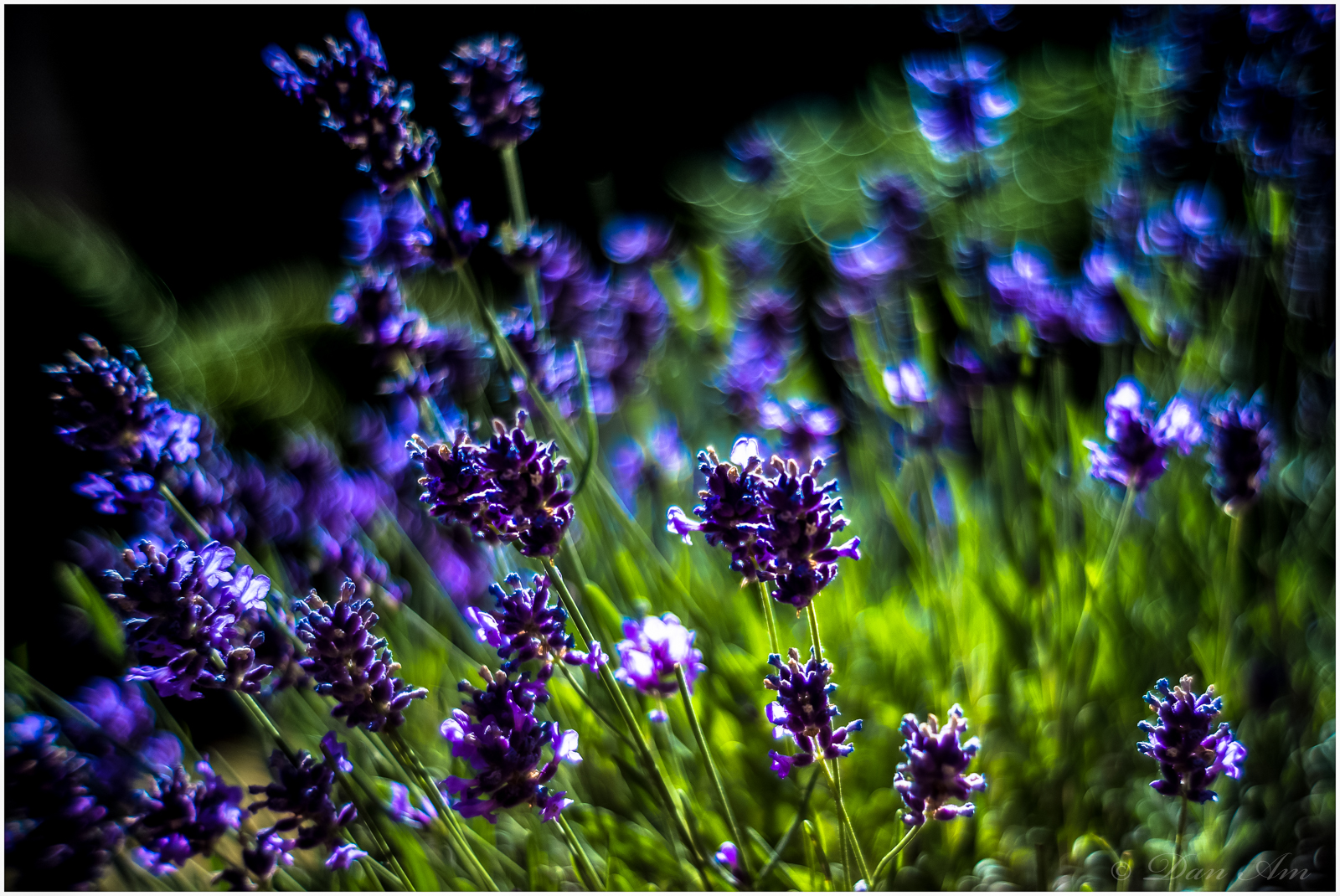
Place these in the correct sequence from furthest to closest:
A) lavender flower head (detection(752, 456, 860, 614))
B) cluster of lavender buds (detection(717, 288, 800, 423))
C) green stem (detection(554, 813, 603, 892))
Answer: cluster of lavender buds (detection(717, 288, 800, 423)) < green stem (detection(554, 813, 603, 892)) < lavender flower head (detection(752, 456, 860, 614))

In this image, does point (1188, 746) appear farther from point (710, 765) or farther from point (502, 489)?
point (502, 489)

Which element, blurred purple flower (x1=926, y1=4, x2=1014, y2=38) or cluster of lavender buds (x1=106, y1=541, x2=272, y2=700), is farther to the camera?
blurred purple flower (x1=926, y1=4, x2=1014, y2=38)

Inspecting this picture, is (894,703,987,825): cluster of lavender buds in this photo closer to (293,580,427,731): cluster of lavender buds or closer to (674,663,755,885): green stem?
(674,663,755,885): green stem

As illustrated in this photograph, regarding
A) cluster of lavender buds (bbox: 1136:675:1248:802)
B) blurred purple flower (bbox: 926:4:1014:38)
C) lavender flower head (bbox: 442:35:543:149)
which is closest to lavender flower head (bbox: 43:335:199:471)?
lavender flower head (bbox: 442:35:543:149)

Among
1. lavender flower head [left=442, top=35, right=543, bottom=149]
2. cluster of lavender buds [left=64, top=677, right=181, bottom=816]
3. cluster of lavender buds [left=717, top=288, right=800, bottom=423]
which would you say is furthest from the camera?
cluster of lavender buds [left=717, top=288, right=800, bottom=423]

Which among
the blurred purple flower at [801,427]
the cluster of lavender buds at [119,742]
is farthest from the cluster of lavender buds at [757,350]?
the cluster of lavender buds at [119,742]

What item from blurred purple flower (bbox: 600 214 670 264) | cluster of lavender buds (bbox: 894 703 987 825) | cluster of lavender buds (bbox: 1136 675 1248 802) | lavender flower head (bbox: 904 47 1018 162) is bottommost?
cluster of lavender buds (bbox: 1136 675 1248 802)
